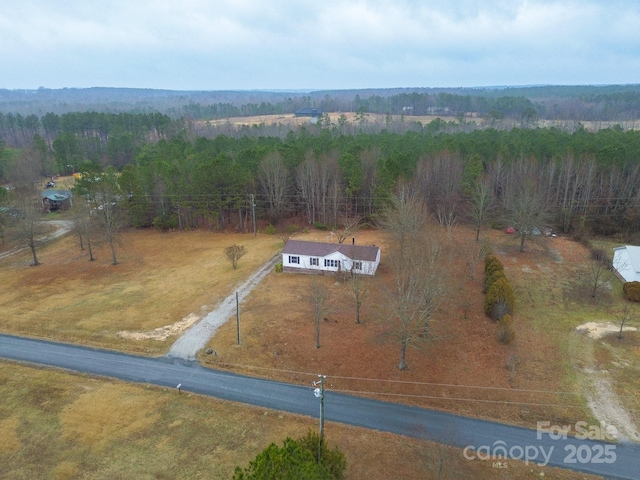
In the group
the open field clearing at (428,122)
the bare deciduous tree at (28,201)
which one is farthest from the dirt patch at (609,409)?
the open field clearing at (428,122)

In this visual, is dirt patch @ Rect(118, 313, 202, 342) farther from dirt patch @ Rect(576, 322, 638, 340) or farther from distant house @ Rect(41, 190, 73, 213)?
distant house @ Rect(41, 190, 73, 213)

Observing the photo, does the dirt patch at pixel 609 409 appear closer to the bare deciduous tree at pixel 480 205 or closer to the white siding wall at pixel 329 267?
the white siding wall at pixel 329 267

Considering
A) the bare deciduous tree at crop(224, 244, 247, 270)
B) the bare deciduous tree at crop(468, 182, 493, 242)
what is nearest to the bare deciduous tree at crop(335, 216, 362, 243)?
the bare deciduous tree at crop(224, 244, 247, 270)

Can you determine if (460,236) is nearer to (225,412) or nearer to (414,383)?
(414,383)

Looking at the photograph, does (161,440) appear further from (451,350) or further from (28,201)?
(28,201)

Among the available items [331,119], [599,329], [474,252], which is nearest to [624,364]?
[599,329]
